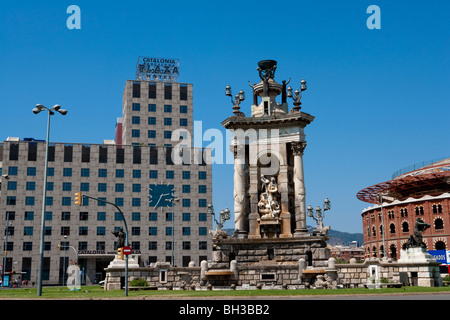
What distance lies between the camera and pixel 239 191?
41750 millimetres

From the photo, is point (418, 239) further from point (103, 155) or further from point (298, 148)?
point (103, 155)

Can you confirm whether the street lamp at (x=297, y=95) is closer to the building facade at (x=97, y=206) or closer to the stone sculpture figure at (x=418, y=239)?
the stone sculpture figure at (x=418, y=239)

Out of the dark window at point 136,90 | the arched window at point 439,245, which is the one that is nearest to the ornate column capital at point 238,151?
the dark window at point 136,90

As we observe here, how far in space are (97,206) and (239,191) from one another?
5152 cm

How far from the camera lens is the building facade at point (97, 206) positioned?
83.4 meters

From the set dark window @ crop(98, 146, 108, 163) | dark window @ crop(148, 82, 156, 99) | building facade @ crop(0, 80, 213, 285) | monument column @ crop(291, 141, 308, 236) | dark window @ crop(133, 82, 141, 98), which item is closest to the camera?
monument column @ crop(291, 141, 308, 236)

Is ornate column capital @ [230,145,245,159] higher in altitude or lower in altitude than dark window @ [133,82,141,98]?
lower

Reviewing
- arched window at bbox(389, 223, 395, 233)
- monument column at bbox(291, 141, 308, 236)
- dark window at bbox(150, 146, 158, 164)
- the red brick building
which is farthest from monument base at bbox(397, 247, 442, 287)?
arched window at bbox(389, 223, 395, 233)

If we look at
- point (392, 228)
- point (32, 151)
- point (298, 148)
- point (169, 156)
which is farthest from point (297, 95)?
point (392, 228)

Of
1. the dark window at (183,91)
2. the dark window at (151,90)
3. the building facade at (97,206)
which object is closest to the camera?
the building facade at (97,206)

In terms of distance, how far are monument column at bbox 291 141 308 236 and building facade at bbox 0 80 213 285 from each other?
134ft

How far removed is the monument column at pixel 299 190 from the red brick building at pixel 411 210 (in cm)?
4926

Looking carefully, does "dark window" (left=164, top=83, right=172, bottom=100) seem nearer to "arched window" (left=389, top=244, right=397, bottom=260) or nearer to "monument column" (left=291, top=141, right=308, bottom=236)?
"arched window" (left=389, top=244, right=397, bottom=260)

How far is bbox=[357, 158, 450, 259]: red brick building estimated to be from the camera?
91.0 metres
